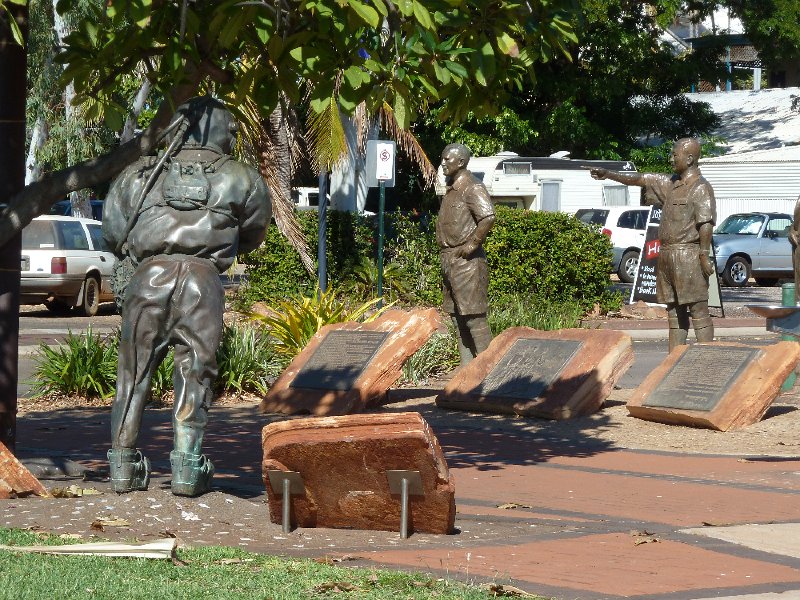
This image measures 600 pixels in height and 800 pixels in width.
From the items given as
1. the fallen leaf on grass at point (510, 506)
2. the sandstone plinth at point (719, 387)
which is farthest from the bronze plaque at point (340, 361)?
the fallen leaf on grass at point (510, 506)

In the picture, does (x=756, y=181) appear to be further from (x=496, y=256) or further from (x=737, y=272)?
(x=496, y=256)

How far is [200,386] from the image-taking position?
739cm

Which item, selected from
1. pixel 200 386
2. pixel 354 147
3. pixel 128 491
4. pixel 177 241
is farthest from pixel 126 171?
pixel 354 147

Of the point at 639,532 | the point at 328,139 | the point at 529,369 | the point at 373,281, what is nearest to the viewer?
the point at 639,532

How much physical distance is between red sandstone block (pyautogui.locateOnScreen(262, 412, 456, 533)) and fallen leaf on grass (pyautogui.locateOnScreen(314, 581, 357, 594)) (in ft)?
3.87

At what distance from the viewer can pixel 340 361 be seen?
12.9 meters

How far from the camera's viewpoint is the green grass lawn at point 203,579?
5383 mm

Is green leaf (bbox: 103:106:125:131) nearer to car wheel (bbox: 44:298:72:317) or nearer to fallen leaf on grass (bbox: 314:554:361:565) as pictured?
fallen leaf on grass (bbox: 314:554:361:565)

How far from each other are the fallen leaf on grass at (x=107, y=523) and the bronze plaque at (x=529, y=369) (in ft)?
18.4

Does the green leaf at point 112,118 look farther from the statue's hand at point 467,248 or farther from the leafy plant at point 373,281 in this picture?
the leafy plant at point 373,281

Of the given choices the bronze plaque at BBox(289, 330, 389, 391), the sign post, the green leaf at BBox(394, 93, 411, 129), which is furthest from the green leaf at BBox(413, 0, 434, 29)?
the sign post

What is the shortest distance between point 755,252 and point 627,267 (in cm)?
326

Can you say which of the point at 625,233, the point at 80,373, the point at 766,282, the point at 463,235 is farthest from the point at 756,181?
the point at 80,373

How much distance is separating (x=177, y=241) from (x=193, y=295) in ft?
1.04
